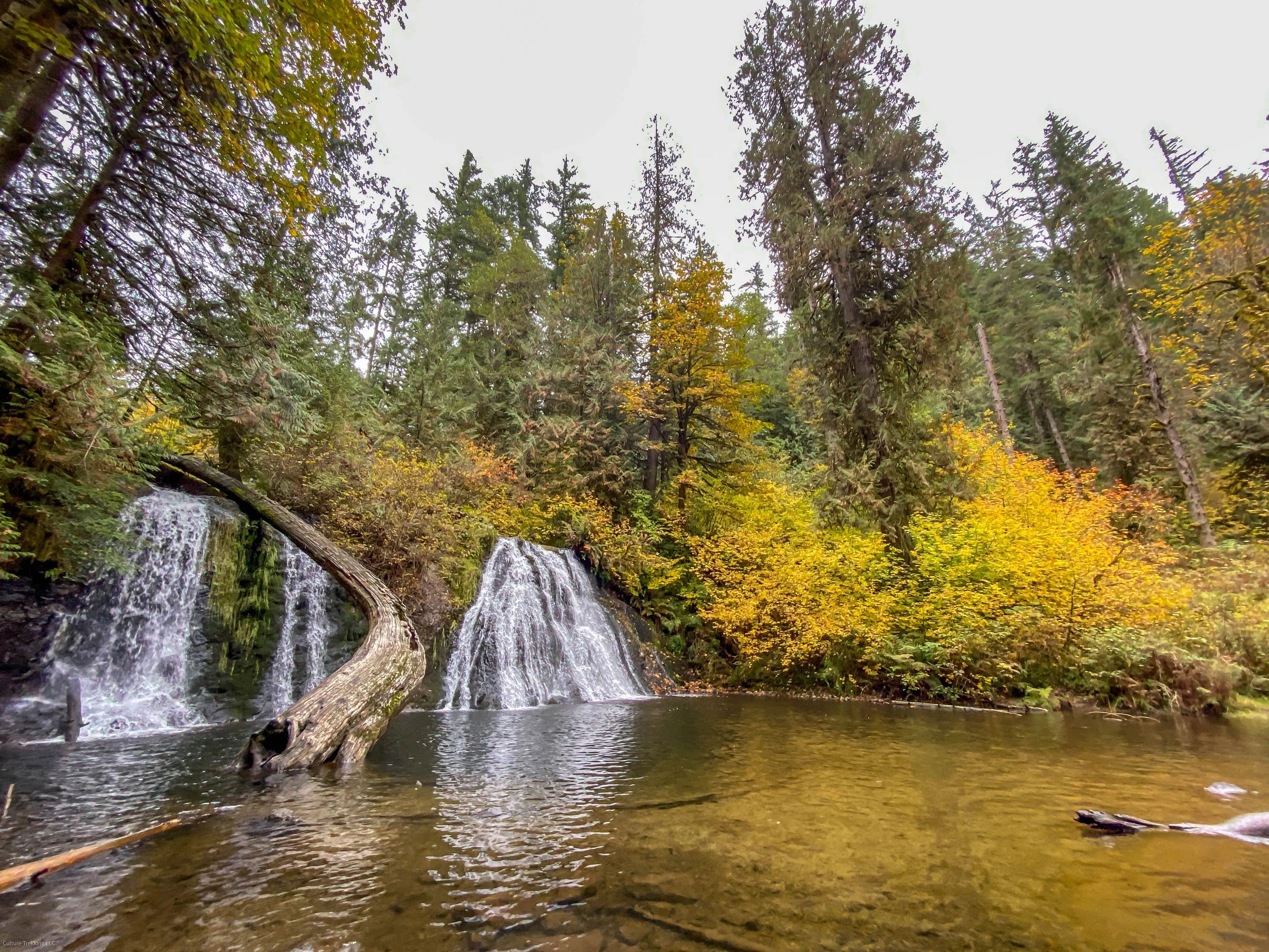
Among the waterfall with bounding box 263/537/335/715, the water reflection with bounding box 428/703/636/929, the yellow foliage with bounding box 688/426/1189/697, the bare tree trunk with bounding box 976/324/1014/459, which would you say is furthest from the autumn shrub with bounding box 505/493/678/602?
the bare tree trunk with bounding box 976/324/1014/459

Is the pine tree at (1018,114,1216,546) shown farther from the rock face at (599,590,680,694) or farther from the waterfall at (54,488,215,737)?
the waterfall at (54,488,215,737)

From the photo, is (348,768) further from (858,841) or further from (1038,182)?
(1038,182)

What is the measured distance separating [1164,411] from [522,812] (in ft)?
64.0

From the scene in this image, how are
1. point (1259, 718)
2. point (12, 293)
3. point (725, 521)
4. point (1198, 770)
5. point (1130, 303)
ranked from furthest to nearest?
point (1130, 303) < point (725, 521) < point (1259, 718) < point (12, 293) < point (1198, 770)

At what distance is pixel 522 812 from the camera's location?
352 centimetres

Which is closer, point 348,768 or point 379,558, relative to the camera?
point 348,768

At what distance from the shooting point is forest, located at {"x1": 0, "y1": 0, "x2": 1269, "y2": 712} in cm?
573

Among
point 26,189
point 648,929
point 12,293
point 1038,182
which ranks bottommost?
point 648,929

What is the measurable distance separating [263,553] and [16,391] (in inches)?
168

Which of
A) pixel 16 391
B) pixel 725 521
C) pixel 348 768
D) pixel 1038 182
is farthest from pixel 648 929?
pixel 1038 182

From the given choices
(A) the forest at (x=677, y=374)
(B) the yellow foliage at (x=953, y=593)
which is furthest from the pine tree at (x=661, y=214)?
(B) the yellow foliage at (x=953, y=593)

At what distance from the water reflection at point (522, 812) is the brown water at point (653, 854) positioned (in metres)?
0.02

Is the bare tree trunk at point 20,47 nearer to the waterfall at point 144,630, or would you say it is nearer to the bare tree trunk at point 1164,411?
the waterfall at point 144,630

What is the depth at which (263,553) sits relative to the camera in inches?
366
